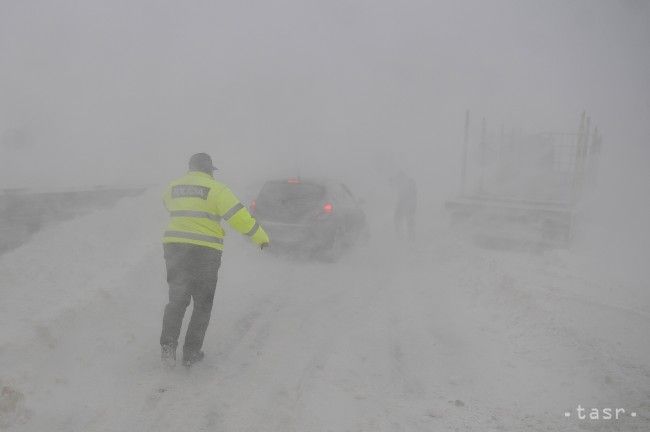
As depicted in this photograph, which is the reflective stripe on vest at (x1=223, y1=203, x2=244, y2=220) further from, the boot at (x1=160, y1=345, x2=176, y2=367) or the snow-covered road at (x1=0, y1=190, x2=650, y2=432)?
the snow-covered road at (x1=0, y1=190, x2=650, y2=432)

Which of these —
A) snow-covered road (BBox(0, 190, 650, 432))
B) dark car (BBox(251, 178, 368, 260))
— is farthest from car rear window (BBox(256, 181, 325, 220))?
snow-covered road (BBox(0, 190, 650, 432))

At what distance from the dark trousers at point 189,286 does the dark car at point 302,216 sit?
12.1ft

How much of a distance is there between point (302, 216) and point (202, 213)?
3883mm

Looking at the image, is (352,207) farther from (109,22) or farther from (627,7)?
(627,7)

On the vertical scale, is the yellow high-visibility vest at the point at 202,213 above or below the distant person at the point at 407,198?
above

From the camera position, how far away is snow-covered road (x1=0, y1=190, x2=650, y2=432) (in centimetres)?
311

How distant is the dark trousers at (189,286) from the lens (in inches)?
142

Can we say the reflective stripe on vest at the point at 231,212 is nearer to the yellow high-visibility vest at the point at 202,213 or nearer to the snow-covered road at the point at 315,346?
the yellow high-visibility vest at the point at 202,213

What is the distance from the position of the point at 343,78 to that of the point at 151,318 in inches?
717

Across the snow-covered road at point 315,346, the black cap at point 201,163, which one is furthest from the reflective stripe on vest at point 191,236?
the snow-covered road at point 315,346

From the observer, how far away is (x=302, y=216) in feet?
24.4

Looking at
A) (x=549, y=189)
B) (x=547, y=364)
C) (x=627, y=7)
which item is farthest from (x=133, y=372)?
(x=627, y=7)

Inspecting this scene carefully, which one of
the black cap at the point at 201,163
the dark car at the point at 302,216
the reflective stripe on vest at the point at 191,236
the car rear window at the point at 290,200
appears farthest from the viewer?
the car rear window at the point at 290,200

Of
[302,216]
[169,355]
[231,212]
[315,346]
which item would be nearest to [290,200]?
[302,216]
